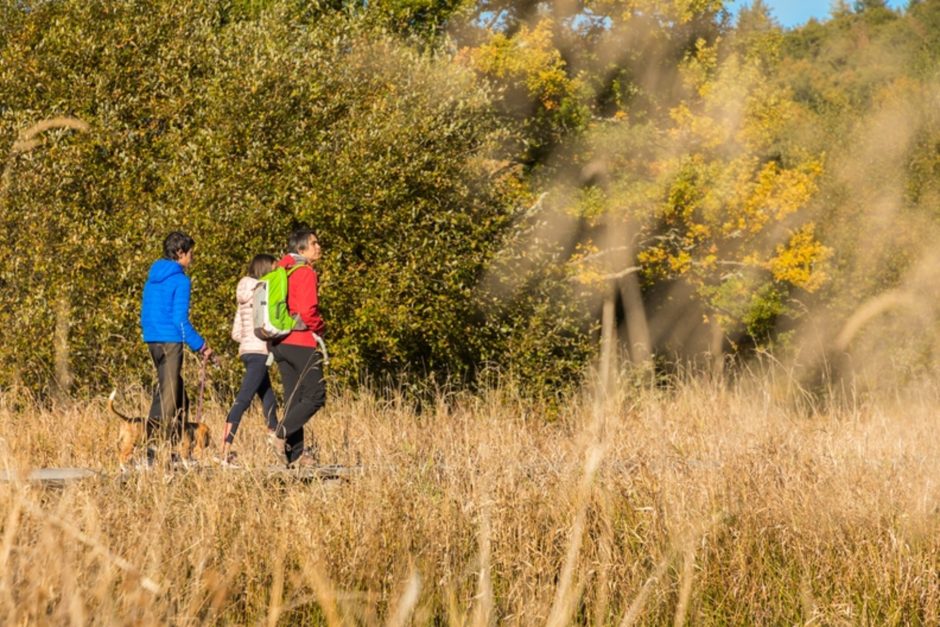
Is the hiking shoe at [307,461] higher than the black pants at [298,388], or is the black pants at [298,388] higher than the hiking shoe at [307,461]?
the black pants at [298,388]

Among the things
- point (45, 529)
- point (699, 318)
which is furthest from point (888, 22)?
point (45, 529)

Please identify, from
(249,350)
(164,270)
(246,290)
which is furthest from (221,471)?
(246,290)

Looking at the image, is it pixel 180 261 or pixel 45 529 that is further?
pixel 180 261

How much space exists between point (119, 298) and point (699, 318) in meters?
14.9

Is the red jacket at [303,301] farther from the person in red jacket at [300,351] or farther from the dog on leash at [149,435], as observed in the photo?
the dog on leash at [149,435]

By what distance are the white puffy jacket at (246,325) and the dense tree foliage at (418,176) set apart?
4.00 feet

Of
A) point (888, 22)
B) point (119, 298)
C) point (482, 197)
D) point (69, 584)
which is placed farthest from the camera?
point (888, 22)

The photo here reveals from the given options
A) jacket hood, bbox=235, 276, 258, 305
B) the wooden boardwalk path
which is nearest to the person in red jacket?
jacket hood, bbox=235, 276, 258, 305

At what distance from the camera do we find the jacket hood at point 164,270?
25.4 ft

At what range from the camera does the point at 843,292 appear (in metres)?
27.0

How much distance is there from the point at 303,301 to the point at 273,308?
203mm

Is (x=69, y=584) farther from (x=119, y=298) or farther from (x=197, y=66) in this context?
(x=197, y=66)

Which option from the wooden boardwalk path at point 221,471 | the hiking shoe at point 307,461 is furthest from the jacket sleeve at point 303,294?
the wooden boardwalk path at point 221,471

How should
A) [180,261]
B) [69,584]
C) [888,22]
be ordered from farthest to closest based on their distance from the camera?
[888,22]
[180,261]
[69,584]
